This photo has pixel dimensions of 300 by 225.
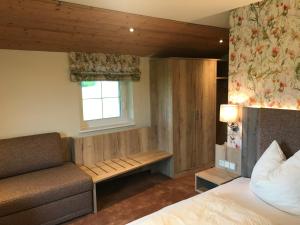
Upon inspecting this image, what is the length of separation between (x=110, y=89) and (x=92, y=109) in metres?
0.42

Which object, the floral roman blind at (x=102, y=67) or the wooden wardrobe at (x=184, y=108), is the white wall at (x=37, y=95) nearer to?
the floral roman blind at (x=102, y=67)

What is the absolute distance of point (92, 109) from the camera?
350 centimetres

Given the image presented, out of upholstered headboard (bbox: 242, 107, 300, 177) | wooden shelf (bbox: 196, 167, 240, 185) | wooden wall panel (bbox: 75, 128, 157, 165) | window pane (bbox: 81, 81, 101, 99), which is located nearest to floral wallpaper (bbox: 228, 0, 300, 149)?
upholstered headboard (bbox: 242, 107, 300, 177)

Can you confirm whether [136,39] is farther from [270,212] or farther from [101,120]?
[270,212]

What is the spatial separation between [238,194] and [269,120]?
76 cm

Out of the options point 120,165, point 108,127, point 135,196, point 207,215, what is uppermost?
point 108,127

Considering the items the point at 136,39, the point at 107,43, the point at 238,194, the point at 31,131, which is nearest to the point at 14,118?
the point at 31,131

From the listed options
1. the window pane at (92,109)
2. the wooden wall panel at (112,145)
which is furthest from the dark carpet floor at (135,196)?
the window pane at (92,109)

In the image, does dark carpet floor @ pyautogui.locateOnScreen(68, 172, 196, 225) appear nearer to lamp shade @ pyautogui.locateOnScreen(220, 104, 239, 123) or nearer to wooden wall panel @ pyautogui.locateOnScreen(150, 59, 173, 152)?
wooden wall panel @ pyautogui.locateOnScreen(150, 59, 173, 152)

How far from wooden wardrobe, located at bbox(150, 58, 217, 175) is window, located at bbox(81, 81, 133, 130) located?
17.4 inches

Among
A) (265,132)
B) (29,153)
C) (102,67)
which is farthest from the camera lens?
(102,67)

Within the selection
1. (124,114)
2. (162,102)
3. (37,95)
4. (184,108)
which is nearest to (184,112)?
(184,108)

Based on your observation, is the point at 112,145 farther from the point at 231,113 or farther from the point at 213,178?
the point at 231,113

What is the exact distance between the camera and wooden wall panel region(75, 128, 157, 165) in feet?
10.6
